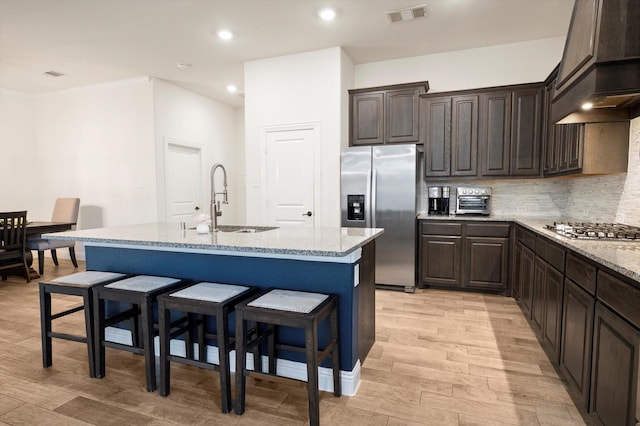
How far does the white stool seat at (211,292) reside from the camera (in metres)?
1.98

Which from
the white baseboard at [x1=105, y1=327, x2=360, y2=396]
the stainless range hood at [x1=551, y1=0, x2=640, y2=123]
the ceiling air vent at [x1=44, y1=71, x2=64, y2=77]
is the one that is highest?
the ceiling air vent at [x1=44, y1=71, x2=64, y2=77]

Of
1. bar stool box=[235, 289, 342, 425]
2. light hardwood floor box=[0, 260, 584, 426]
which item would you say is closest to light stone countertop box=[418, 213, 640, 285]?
light hardwood floor box=[0, 260, 584, 426]

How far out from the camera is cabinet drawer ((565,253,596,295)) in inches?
67.8

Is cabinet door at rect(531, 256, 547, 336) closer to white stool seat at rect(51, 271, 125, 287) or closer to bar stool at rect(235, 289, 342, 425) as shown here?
bar stool at rect(235, 289, 342, 425)

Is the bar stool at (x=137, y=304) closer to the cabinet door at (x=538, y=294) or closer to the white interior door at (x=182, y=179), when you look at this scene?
the cabinet door at (x=538, y=294)

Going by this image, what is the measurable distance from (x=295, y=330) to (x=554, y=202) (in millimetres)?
3648

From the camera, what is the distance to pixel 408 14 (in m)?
3.45

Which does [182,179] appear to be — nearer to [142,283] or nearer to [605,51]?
[142,283]

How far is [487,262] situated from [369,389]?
2476mm

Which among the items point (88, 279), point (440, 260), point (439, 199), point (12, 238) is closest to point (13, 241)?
point (12, 238)

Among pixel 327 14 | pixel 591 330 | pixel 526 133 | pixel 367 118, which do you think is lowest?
pixel 591 330

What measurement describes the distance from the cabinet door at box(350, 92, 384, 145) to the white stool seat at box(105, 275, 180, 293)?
117 inches

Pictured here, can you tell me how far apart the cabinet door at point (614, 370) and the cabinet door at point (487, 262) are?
7.69 feet

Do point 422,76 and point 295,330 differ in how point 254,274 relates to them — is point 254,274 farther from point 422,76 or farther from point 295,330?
point 422,76
